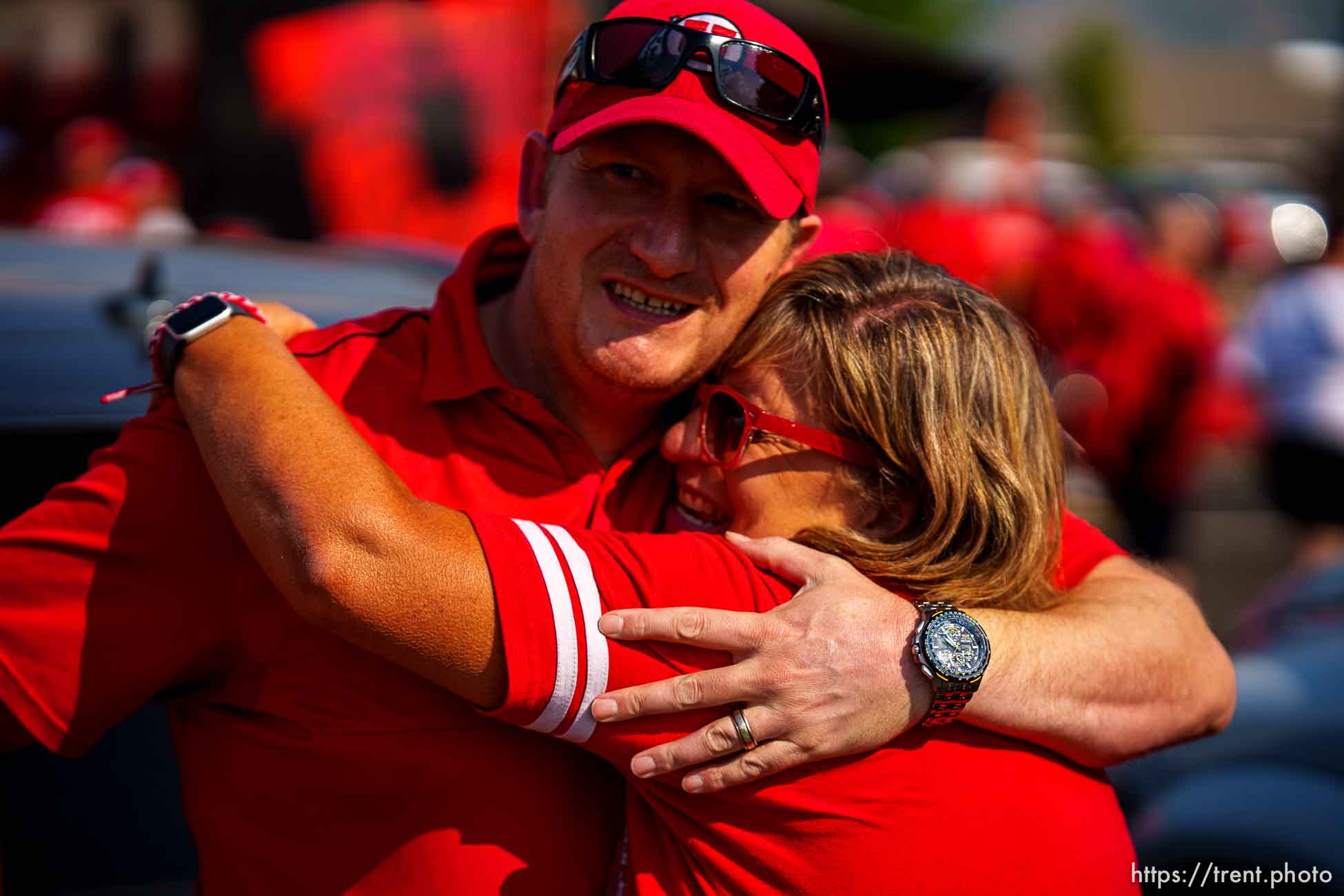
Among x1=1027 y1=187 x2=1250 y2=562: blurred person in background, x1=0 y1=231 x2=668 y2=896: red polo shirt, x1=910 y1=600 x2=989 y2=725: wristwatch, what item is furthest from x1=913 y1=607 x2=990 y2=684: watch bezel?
x1=1027 y1=187 x2=1250 y2=562: blurred person in background

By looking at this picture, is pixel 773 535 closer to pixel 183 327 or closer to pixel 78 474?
pixel 183 327

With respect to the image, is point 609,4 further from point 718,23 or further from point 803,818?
point 803,818

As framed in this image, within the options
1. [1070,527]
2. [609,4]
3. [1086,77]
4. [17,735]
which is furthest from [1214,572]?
[1086,77]

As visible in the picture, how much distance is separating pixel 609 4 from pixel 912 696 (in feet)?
29.0

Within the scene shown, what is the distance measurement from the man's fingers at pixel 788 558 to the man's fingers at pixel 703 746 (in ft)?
0.67

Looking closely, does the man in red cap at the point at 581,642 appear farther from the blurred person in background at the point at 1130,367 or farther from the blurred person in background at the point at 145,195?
the blurred person in background at the point at 145,195

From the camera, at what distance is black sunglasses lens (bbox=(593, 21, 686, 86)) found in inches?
75.5

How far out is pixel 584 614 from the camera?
1.58 meters

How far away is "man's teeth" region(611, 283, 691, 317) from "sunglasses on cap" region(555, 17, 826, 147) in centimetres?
30

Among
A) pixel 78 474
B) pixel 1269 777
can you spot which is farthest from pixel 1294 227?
pixel 78 474

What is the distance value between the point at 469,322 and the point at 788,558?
69 cm

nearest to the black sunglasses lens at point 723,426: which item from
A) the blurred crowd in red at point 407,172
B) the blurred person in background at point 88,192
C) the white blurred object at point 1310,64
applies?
the blurred crowd in red at point 407,172

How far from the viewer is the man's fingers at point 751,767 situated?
62.3 inches

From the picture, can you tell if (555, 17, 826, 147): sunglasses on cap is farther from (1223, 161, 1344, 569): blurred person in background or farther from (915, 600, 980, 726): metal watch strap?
(1223, 161, 1344, 569): blurred person in background
